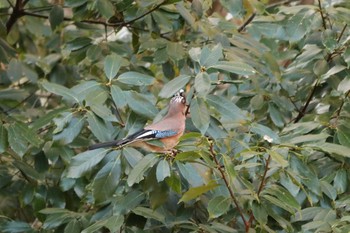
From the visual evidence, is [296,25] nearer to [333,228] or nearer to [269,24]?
[269,24]

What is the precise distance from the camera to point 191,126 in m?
2.87

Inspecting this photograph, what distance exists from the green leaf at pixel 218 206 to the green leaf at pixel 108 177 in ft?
1.09

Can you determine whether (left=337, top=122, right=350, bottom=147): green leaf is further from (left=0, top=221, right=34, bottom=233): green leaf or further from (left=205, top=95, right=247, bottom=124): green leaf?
(left=0, top=221, right=34, bottom=233): green leaf

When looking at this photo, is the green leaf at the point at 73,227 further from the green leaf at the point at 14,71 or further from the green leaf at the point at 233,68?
the green leaf at the point at 14,71

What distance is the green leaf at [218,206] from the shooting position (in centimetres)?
243

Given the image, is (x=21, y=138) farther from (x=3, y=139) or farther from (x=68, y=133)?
(x=68, y=133)

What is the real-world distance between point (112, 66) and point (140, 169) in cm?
69

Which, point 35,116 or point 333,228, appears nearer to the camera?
point 333,228

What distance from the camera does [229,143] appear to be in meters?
2.83

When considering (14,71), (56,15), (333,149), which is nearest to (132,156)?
(333,149)

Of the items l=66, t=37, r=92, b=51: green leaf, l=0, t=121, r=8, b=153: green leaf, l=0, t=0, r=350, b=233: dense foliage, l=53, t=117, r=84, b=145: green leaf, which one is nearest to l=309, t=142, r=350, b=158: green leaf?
l=0, t=0, r=350, b=233: dense foliage

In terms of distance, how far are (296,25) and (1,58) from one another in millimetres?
1564

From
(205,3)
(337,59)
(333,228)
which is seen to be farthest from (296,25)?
(333,228)

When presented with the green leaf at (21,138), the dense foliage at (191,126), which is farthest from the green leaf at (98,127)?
the green leaf at (21,138)
